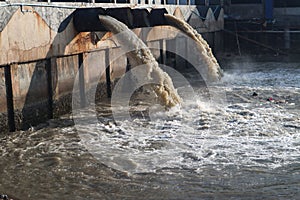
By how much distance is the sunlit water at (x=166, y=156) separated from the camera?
703 centimetres

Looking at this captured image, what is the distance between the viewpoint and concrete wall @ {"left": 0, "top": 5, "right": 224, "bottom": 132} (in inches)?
404

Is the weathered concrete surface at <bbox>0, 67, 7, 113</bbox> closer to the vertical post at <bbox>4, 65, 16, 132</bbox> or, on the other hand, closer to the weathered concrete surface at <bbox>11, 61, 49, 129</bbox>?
the vertical post at <bbox>4, 65, 16, 132</bbox>

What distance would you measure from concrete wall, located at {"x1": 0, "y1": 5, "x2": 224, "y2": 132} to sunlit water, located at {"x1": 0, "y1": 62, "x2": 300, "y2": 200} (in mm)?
561

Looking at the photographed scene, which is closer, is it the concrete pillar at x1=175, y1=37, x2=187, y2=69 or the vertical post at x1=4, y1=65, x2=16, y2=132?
the vertical post at x1=4, y1=65, x2=16, y2=132

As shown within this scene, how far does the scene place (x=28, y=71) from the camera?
10984 millimetres

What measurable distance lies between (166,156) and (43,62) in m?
4.52

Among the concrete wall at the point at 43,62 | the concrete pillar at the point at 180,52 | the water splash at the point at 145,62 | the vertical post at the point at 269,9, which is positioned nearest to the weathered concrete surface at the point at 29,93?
the concrete wall at the point at 43,62

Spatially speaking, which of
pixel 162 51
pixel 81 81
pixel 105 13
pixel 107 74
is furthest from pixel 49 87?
pixel 162 51

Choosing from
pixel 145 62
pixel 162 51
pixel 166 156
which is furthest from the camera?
pixel 162 51

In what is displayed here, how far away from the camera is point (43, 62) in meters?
11.6

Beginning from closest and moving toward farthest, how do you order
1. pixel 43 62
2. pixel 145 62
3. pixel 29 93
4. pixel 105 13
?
pixel 29 93 < pixel 43 62 < pixel 145 62 < pixel 105 13

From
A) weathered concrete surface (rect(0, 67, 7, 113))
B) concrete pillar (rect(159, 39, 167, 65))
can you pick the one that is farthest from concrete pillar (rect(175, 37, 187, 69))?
weathered concrete surface (rect(0, 67, 7, 113))

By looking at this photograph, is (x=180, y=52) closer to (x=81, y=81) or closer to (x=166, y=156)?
(x=81, y=81)

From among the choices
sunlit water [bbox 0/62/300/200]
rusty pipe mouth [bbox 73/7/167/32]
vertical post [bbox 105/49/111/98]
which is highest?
rusty pipe mouth [bbox 73/7/167/32]
